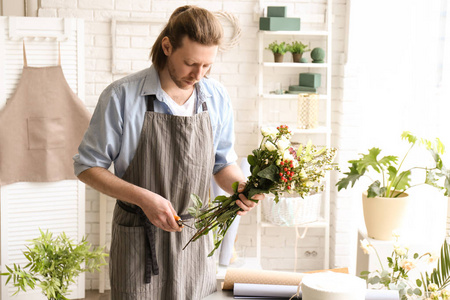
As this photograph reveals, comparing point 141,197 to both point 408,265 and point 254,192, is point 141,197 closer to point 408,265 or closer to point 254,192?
point 254,192

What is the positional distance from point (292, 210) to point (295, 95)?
2.69 feet

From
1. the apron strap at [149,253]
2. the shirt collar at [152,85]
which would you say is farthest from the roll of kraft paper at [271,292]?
the shirt collar at [152,85]

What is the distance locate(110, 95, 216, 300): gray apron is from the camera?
2.05 metres

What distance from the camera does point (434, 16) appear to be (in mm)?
3695

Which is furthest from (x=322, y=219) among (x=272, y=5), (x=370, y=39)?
(x=272, y=5)

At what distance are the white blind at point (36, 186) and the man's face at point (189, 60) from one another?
2184 millimetres

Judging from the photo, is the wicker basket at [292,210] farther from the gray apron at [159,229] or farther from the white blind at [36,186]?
A: the gray apron at [159,229]

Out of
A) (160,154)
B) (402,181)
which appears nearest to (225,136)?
(160,154)

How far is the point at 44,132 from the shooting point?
157 inches

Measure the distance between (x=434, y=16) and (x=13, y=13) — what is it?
9.61 feet

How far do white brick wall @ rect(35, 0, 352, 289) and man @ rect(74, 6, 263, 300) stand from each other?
2120 millimetres

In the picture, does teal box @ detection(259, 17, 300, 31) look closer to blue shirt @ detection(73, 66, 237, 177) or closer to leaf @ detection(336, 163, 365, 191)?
leaf @ detection(336, 163, 365, 191)

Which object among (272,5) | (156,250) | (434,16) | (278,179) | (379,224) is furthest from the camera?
(272,5)

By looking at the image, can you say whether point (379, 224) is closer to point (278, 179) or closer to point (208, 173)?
point (208, 173)
